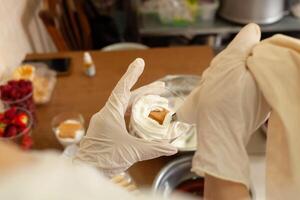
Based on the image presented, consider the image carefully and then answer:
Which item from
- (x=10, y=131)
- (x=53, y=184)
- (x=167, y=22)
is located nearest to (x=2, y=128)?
(x=10, y=131)

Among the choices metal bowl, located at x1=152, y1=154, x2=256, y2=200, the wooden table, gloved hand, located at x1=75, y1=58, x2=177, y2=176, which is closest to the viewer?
gloved hand, located at x1=75, y1=58, x2=177, y2=176

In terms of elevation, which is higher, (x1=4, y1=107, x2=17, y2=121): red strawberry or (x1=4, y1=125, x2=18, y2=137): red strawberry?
(x1=4, y1=107, x2=17, y2=121): red strawberry

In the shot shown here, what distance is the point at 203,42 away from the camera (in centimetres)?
164

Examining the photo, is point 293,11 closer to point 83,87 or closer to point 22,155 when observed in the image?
point 83,87

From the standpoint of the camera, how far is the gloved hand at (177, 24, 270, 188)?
2.00ft

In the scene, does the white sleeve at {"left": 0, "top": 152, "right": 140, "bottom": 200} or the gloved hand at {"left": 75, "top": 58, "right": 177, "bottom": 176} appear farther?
the gloved hand at {"left": 75, "top": 58, "right": 177, "bottom": 176}

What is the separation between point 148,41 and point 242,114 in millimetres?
1117

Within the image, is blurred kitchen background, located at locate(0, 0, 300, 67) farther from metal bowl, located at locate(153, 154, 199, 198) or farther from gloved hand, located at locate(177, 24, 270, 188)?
gloved hand, located at locate(177, 24, 270, 188)

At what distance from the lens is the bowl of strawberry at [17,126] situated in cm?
85

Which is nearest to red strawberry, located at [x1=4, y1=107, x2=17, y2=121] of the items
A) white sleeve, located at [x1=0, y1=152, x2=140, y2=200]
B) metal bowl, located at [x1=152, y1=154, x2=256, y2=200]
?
metal bowl, located at [x1=152, y1=154, x2=256, y2=200]

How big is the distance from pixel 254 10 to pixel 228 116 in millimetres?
997

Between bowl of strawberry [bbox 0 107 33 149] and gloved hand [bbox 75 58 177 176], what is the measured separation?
0.31 metres

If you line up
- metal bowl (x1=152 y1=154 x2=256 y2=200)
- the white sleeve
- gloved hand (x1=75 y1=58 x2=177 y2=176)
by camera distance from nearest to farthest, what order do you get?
the white sleeve
gloved hand (x1=75 y1=58 x2=177 y2=176)
metal bowl (x1=152 y1=154 x2=256 y2=200)

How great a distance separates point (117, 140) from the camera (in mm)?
572
